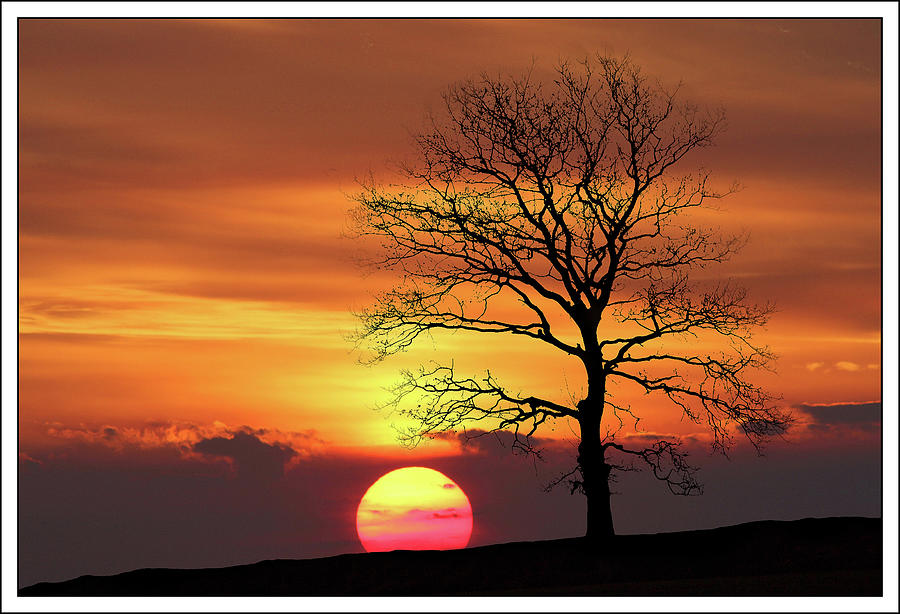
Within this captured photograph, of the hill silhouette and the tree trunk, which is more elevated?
the tree trunk

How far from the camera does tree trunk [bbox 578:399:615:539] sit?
2830cm

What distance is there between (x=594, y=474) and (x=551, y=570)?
112 inches

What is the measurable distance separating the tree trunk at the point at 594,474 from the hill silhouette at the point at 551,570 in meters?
0.44

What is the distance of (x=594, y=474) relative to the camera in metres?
28.4

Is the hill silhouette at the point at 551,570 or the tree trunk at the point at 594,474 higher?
the tree trunk at the point at 594,474

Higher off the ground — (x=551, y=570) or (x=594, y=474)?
(x=594, y=474)

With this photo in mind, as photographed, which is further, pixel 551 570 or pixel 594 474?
pixel 594 474

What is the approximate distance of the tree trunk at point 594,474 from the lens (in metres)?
28.3

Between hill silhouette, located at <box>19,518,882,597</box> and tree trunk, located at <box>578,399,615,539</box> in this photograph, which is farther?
tree trunk, located at <box>578,399,615,539</box>

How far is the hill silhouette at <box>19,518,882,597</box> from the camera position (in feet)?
81.3

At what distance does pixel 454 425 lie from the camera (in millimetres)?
28609

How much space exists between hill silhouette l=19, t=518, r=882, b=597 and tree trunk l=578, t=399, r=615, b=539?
437 mm

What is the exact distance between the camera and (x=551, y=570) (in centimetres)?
2644

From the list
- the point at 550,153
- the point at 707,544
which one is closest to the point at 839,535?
the point at 707,544
